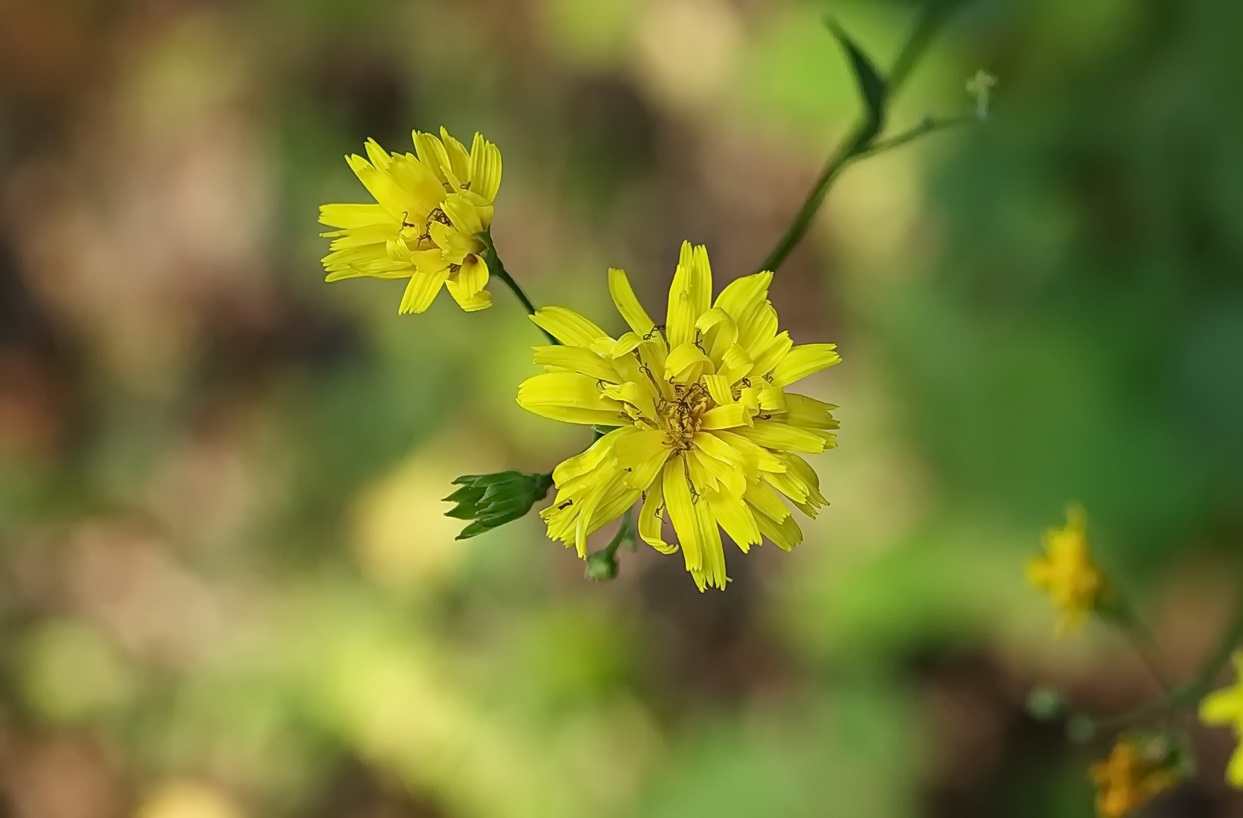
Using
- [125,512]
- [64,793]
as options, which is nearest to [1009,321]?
[125,512]

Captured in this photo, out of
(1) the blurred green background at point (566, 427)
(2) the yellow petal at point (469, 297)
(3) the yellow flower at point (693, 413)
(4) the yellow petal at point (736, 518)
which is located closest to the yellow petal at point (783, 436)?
(3) the yellow flower at point (693, 413)

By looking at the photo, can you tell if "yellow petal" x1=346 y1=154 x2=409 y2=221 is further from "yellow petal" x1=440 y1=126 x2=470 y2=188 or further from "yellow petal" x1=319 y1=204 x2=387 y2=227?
"yellow petal" x1=440 y1=126 x2=470 y2=188

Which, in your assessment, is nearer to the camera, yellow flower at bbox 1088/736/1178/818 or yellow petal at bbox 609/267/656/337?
yellow petal at bbox 609/267/656/337

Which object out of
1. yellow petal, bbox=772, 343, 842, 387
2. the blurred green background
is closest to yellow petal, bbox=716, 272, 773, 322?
yellow petal, bbox=772, 343, 842, 387

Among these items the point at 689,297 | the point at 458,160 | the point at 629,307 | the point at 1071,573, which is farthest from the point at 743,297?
the point at 1071,573

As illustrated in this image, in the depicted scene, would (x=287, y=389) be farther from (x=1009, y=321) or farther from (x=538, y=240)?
(x=1009, y=321)

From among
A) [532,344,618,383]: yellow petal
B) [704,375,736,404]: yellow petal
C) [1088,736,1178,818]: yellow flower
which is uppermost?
[532,344,618,383]: yellow petal

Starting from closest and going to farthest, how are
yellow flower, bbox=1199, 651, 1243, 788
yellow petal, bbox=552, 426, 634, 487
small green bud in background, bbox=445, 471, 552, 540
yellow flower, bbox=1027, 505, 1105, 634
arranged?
yellow petal, bbox=552, 426, 634, 487 < small green bud in background, bbox=445, 471, 552, 540 < yellow flower, bbox=1199, 651, 1243, 788 < yellow flower, bbox=1027, 505, 1105, 634

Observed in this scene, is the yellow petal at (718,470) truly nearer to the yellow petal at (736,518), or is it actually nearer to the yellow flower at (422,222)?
the yellow petal at (736,518)
